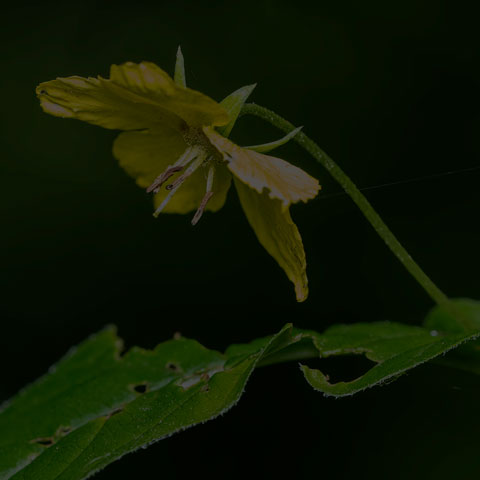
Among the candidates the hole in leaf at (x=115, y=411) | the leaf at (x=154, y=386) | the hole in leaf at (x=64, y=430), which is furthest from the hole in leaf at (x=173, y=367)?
the hole in leaf at (x=64, y=430)

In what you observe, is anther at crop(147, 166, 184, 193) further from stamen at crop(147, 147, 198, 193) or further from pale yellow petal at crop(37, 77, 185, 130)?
pale yellow petal at crop(37, 77, 185, 130)

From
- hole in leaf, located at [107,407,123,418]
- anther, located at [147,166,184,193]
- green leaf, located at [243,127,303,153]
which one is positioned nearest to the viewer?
green leaf, located at [243,127,303,153]

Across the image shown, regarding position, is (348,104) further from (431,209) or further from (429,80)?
(431,209)

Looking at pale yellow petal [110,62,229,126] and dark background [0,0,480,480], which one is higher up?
pale yellow petal [110,62,229,126]

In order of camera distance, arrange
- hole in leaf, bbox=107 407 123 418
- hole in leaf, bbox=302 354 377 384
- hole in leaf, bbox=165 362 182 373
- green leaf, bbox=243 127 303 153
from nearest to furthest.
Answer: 1. green leaf, bbox=243 127 303 153
2. hole in leaf, bbox=107 407 123 418
3. hole in leaf, bbox=165 362 182 373
4. hole in leaf, bbox=302 354 377 384

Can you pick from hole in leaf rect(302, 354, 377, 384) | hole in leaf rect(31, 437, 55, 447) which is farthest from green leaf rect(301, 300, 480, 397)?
hole in leaf rect(302, 354, 377, 384)

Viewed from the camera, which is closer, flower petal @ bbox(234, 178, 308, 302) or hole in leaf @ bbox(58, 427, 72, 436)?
flower petal @ bbox(234, 178, 308, 302)

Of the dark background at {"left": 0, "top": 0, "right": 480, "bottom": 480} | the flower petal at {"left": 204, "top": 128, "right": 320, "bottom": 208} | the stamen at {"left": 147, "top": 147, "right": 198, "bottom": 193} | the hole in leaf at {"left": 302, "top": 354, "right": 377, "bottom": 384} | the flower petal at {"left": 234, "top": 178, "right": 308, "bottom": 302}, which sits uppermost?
the stamen at {"left": 147, "top": 147, "right": 198, "bottom": 193}

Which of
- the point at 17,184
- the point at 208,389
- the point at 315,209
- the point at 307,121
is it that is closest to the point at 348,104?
the point at 307,121
